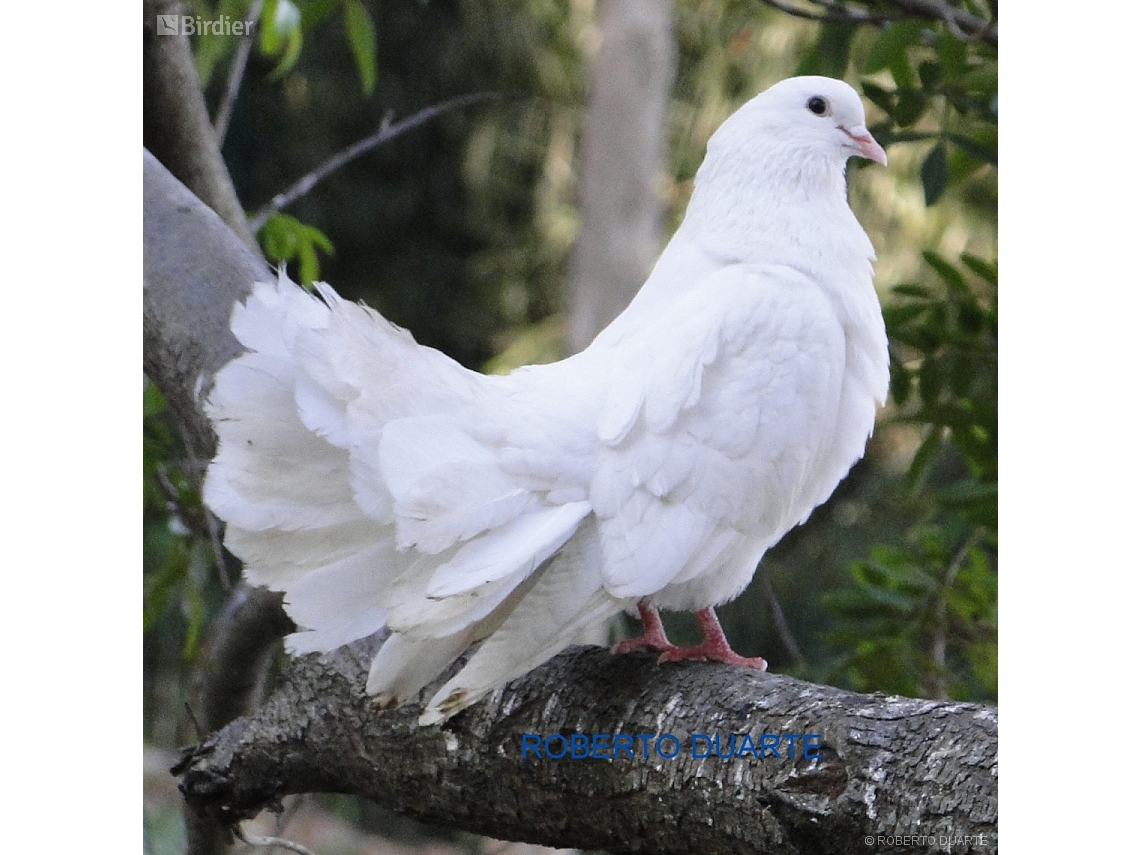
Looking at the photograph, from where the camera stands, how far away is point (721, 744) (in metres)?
1.75

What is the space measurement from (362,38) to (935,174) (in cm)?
121

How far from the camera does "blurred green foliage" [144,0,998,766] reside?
2494mm

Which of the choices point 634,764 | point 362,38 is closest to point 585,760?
point 634,764

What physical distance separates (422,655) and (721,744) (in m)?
0.46

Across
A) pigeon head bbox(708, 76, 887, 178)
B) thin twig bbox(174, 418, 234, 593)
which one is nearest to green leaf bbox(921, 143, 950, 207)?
pigeon head bbox(708, 76, 887, 178)

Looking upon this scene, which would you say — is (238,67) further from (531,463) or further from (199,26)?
(531,463)

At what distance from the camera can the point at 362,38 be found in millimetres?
2607

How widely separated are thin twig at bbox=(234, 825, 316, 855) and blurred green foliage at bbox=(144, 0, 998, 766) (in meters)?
0.26

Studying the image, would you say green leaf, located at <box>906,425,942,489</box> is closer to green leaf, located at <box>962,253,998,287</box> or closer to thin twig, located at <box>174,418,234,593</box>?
green leaf, located at <box>962,253,998,287</box>

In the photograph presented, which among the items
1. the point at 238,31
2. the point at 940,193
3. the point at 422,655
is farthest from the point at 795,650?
the point at 238,31

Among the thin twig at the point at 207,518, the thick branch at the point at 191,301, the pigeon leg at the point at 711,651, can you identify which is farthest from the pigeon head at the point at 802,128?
the thin twig at the point at 207,518

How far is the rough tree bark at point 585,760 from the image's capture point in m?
1.59

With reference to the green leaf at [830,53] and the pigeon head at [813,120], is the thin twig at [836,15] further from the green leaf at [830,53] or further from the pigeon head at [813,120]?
the pigeon head at [813,120]

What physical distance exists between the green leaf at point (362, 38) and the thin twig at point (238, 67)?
19 centimetres
